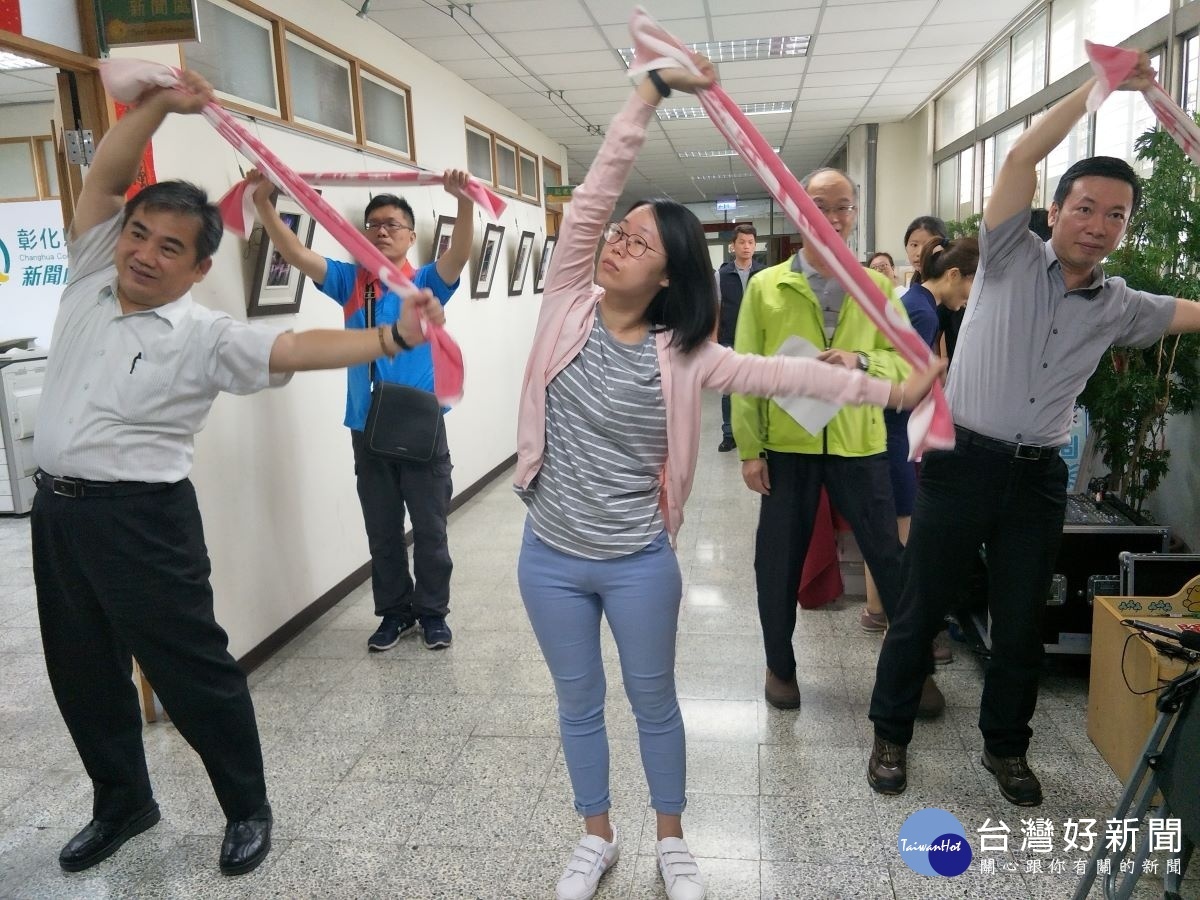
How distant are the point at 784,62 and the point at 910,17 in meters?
1.26

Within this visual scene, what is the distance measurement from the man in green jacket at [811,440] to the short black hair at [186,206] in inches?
57.2

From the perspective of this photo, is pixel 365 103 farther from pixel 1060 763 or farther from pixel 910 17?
pixel 1060 763

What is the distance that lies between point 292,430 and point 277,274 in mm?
671

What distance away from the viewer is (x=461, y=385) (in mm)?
1603

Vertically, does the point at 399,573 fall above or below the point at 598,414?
below

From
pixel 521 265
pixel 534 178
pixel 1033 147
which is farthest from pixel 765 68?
pixel 1033 147

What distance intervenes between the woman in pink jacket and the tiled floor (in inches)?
21.9

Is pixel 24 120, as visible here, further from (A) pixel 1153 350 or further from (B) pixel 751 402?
(A) pixel 1153 350

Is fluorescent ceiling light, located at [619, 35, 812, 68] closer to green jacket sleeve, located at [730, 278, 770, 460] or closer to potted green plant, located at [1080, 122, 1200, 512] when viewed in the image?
potted green plant, located at [1080, 122, 1200, 512]

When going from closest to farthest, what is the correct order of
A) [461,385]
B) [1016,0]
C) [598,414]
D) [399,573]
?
[461,385], [598,414], [399,573], [1016,0]

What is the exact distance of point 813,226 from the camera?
1.55m

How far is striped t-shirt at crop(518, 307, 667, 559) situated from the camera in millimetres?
1736

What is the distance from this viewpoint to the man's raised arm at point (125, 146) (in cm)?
183

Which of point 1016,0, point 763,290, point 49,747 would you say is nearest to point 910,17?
point 1016,0
